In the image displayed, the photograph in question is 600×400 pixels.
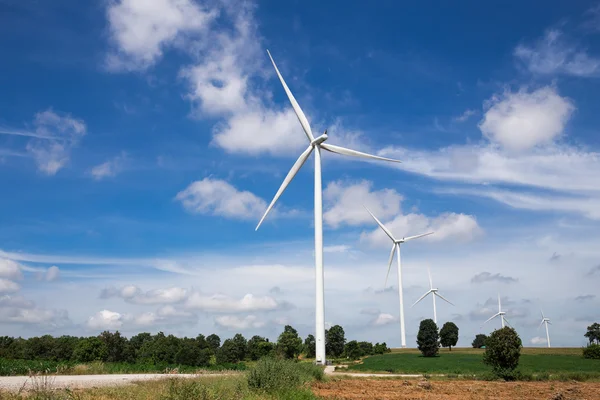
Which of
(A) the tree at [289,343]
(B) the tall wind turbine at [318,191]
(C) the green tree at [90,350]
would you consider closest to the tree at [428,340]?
(A) the tree at [289,343]

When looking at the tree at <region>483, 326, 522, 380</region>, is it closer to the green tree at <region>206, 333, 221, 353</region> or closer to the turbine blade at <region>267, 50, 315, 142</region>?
the turbine blade at <region>267, 50, 315, 142</region>

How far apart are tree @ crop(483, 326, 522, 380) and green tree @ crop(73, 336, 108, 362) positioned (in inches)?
3001

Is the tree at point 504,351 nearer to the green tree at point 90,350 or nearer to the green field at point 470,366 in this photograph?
the green field at point 470,366

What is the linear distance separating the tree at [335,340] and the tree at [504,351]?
203 feet

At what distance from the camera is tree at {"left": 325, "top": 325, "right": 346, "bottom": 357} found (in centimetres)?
10444

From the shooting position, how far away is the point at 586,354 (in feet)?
266

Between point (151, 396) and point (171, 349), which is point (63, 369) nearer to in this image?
point (151, 396)

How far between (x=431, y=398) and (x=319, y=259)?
23.4 metres

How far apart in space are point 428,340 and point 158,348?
53.5 m

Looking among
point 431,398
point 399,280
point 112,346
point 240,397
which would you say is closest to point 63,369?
point 240,397

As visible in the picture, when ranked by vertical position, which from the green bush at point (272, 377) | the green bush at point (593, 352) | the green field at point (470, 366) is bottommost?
the green field at point (470, 366)

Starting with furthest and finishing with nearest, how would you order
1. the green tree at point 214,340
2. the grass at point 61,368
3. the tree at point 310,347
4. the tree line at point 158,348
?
the green tree at point 214,340, the tree at point 310,347, the tree line at point 158,348, the grass at point 61,368

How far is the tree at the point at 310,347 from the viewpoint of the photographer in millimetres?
116562

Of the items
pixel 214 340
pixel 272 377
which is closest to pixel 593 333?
pixel 214 340
